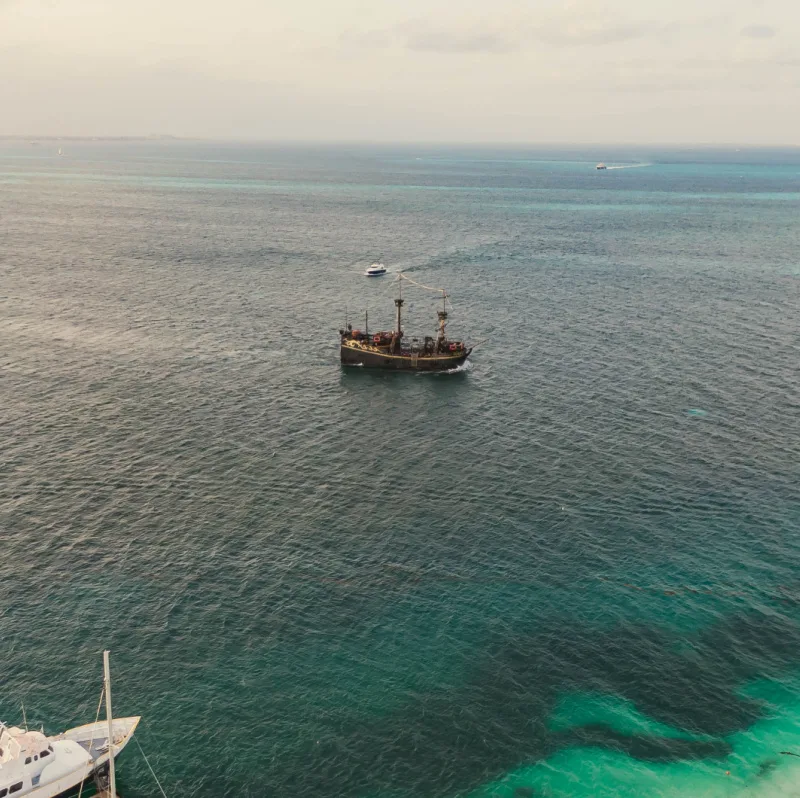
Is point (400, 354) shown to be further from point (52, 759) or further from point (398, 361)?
point (52, 759)

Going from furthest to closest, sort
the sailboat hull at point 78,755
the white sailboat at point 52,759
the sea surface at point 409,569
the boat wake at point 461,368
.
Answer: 1. the boat wake at point 461,368
2. the sea surface at point 409,569
3. the sailboat hull at point 78,755
4. the white sailboat at point 52,759

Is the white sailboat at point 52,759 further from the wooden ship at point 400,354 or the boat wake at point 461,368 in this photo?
the boat wake at point 461,368

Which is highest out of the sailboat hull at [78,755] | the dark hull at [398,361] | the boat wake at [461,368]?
the dark hull at [398,361]

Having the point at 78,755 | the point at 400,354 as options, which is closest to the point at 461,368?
the point at 400,354

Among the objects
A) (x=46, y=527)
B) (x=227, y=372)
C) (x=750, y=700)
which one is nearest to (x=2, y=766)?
(x=46, y=527)

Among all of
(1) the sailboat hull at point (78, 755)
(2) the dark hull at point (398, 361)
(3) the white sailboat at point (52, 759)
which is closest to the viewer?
(3) the white sailboat at point (52, 759)

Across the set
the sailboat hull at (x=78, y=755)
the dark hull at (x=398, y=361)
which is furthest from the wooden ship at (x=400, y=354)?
the sailboat hull at (x=78, y=755)

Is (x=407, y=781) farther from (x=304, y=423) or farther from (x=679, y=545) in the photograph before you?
(x=304, y=423)
